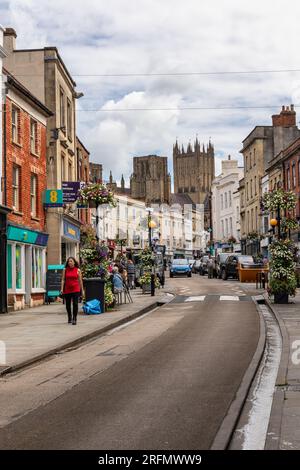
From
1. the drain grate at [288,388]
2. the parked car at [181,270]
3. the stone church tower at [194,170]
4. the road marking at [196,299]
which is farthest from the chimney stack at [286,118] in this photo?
the stone church tower at [194,170]

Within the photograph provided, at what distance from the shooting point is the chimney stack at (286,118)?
66.1 metres

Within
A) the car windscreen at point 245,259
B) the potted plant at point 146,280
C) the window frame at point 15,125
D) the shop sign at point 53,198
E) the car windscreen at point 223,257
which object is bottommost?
the potted plant at point 146,280

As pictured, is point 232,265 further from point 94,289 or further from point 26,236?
point 94,289

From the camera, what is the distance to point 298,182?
5044cm

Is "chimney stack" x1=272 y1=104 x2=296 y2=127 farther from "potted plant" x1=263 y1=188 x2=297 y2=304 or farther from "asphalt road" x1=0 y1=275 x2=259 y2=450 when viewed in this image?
"asphalt road" x1=0 y1=275 x2=259 y2=450

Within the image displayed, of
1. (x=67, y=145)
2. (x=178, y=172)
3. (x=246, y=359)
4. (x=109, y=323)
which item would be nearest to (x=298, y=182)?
(x=67, y=145)

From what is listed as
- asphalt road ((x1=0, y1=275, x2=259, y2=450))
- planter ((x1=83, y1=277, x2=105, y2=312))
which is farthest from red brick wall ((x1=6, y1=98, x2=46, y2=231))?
asphalt road ((x1=0, y1=275, x2=259, y2=450))

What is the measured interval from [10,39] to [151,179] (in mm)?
127991

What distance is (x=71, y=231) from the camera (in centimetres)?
3647

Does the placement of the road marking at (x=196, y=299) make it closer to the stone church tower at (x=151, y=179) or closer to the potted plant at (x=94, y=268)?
the potted plant at (x=94, y=268)

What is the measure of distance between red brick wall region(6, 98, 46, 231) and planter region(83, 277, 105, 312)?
476cm

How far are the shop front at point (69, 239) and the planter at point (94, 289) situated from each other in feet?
36.4

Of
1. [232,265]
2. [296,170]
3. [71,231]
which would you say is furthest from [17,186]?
[296,170]

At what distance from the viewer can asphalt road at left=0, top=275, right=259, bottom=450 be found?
659 centimetres
